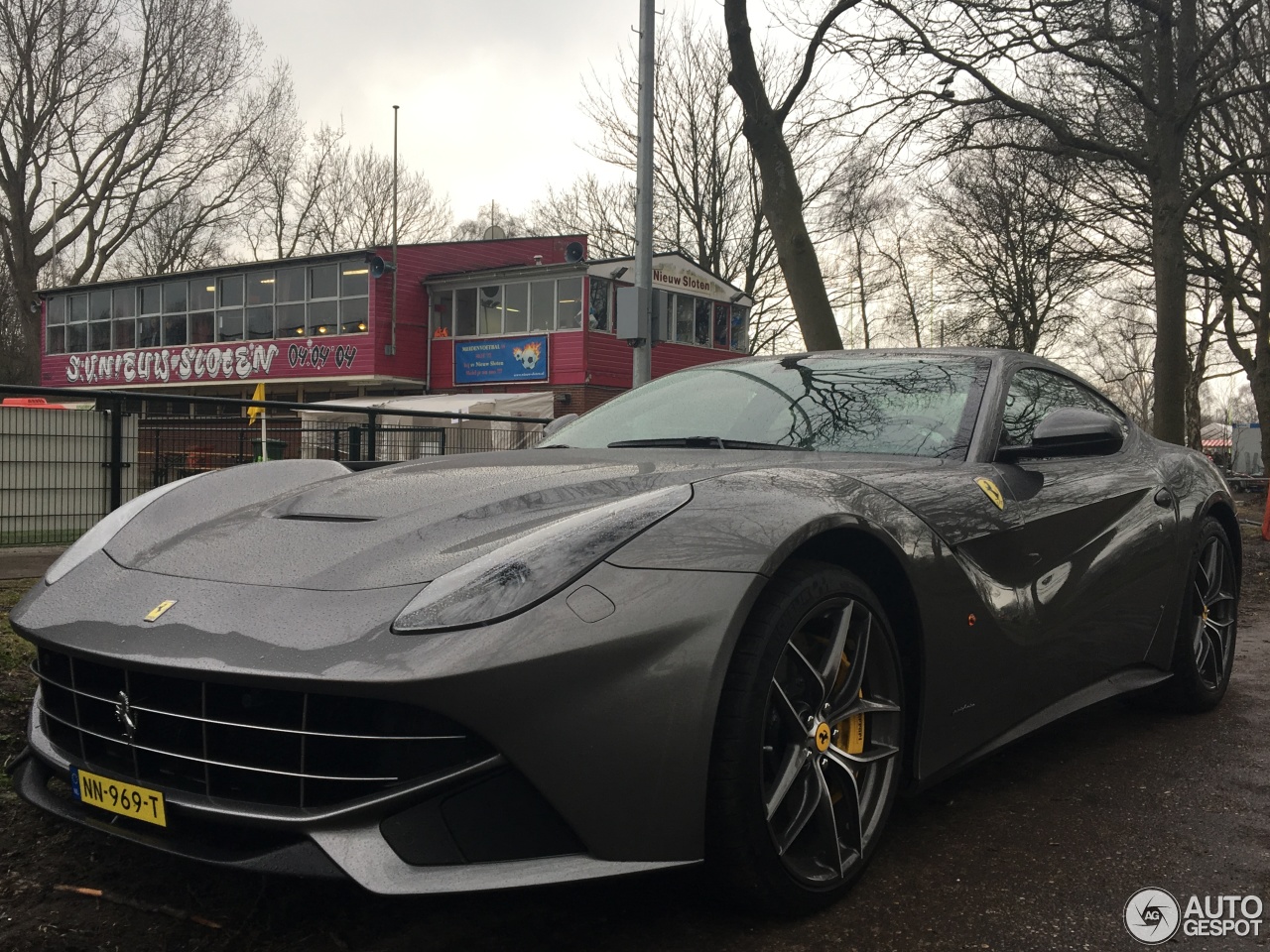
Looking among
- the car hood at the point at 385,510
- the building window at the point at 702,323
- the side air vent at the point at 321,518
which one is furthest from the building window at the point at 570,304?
the side air vent at the point at 321,518

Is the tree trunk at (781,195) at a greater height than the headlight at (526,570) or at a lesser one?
greater

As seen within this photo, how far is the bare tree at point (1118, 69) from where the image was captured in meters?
12.5

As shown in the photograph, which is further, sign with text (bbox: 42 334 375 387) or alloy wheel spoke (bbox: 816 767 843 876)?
sign with text (bbox: 42 334 375 387)

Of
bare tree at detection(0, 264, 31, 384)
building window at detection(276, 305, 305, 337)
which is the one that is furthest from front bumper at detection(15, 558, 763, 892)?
bare tree at detection(0, 264, 31, 384)

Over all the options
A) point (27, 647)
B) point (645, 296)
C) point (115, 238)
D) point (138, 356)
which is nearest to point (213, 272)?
point (138, 356)

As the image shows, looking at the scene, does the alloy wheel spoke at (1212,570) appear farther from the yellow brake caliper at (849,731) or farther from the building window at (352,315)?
the building window at (352,315)

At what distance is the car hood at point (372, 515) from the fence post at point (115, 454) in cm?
473

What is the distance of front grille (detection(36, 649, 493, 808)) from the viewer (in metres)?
1.87

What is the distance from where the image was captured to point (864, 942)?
2.14 m

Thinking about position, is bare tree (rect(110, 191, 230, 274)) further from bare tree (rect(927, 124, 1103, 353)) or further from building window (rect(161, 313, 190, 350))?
bare tree (rect(927, 124, 1103, 353))

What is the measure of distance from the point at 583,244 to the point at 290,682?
983 inches

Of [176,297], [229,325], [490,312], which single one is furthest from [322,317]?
[176,297]

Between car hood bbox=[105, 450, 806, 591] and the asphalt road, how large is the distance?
25.1 inches

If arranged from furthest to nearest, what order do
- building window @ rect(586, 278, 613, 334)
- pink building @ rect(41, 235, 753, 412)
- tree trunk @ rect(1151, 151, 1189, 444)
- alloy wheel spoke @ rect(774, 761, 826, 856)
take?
pink building @ rect(41, 235, 753, 412) → building window @ rect(586, 278, 613, 334) → tree trunk @ rect(1151, 151, 1189, 444) → alloy wheel spoke @ rect(774, 761, 826, 856)
